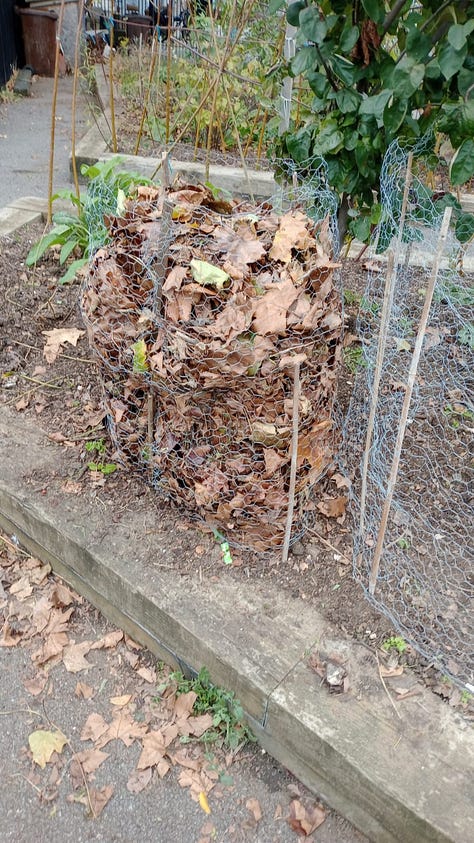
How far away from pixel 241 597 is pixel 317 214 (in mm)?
1925

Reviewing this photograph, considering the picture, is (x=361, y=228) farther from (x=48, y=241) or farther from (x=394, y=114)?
(x=48, y=241)

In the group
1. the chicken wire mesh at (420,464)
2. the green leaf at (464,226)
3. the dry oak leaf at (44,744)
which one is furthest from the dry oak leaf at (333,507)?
the green leaf at (464,226)

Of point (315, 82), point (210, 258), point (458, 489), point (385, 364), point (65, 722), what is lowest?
point (65, 722)

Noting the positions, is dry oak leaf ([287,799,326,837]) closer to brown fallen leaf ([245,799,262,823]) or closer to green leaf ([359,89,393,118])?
brown fallen leaf ([245,799,262,823])

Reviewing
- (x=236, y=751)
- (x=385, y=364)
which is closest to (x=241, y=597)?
(x=236, y=751)

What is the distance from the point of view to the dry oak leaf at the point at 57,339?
11.6 feet

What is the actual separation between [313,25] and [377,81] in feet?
1.58

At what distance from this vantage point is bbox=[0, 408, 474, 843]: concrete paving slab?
6.03ft

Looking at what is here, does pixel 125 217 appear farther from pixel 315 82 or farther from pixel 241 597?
pixel 241 597

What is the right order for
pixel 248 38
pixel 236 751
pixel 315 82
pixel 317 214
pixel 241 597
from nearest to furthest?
pixel 236 751 < pixel 241 597 < pixel 315 82 < pixel 317 214 < pixel 248 38

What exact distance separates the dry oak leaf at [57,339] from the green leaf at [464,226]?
2107 mm

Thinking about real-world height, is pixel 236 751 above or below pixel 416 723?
below

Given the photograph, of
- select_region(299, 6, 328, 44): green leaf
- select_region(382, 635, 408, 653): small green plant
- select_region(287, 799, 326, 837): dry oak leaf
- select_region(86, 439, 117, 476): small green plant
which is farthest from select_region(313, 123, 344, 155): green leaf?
select_region(287, 799, 326, 837): dry oak leaf

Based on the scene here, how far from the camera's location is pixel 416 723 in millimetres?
1970
